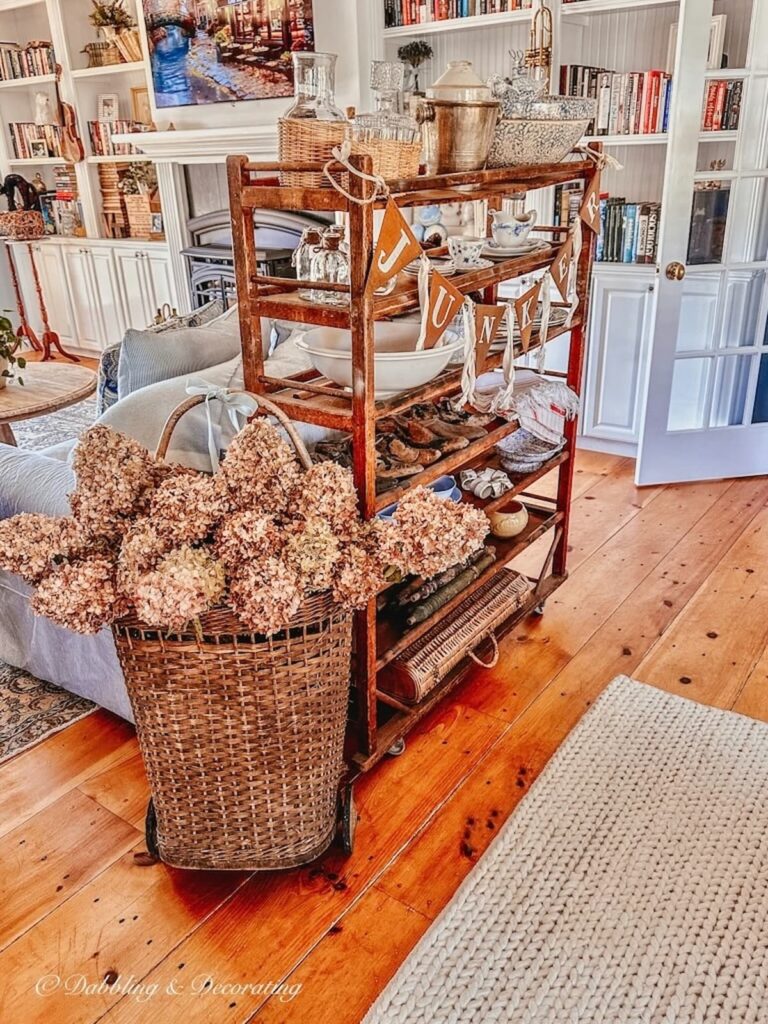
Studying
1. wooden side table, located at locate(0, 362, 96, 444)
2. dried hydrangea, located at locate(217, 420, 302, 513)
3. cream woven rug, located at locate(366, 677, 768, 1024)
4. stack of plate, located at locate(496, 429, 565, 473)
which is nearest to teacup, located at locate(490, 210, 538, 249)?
stack of plate, located at locate(496, 429, 565, 473)

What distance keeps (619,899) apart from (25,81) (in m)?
5.72

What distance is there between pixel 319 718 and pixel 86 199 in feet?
15.7

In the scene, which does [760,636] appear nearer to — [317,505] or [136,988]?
[317,505]

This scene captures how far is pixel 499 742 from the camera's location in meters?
1.92

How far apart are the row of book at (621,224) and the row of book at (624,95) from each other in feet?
0.88

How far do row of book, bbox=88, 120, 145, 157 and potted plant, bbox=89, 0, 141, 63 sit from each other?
0.36 m

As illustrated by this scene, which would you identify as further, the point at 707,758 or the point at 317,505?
the point at 707,758

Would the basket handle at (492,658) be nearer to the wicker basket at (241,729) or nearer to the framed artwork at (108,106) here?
the wicker basket at (241,729)

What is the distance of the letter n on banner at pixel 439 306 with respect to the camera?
148 centimetres

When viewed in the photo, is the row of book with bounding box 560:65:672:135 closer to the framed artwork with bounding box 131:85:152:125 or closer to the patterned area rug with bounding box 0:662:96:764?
the framed artwork with bounding box 131:85:152:125

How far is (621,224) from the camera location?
3.37m

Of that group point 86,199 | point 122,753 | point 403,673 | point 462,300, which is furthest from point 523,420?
point 86,199

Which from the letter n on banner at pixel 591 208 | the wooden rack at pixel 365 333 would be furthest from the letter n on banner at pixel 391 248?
the letter n on banner at pixel 591 208

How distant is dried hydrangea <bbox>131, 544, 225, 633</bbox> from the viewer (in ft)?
3.86
